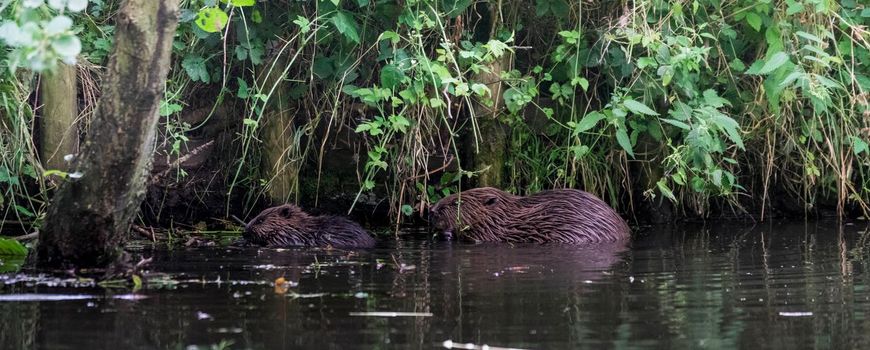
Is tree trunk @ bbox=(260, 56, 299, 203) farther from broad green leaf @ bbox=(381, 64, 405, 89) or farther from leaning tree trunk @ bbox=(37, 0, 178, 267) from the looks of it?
leaning tree trunk @ bbox=(37, 0, 178, 267)

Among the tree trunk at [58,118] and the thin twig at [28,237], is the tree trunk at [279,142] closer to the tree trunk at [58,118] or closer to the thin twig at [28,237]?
the tree trunk at [58,118]

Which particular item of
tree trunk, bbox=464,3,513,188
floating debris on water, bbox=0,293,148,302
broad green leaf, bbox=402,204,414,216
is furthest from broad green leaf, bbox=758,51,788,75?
floating debris on water, bbox=0,293,148,302

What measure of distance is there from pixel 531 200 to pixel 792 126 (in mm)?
1872

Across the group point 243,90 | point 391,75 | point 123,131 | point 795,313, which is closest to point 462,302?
point 795,313

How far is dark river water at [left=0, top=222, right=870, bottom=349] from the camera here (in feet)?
11.4

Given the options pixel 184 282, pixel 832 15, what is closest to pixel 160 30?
pixel 184 282

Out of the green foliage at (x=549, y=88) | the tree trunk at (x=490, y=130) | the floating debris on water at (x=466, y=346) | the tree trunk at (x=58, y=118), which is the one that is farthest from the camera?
the tree trunk at (x=490, y=130)

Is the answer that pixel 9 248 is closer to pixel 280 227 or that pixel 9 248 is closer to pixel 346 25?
pixel 280 227

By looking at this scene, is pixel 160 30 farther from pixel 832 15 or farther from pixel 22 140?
pixel 832 15

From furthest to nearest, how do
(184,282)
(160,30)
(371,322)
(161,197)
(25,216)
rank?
(161,197)
(25,216)
(184,282)
(160,30)
(371,322)

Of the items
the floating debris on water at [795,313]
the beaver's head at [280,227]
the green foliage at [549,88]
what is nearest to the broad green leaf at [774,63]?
the green foliage at [549,88]

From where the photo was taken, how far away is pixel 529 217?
713 cm

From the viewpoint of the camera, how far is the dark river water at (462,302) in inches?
136

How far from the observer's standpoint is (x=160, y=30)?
14.0ft
